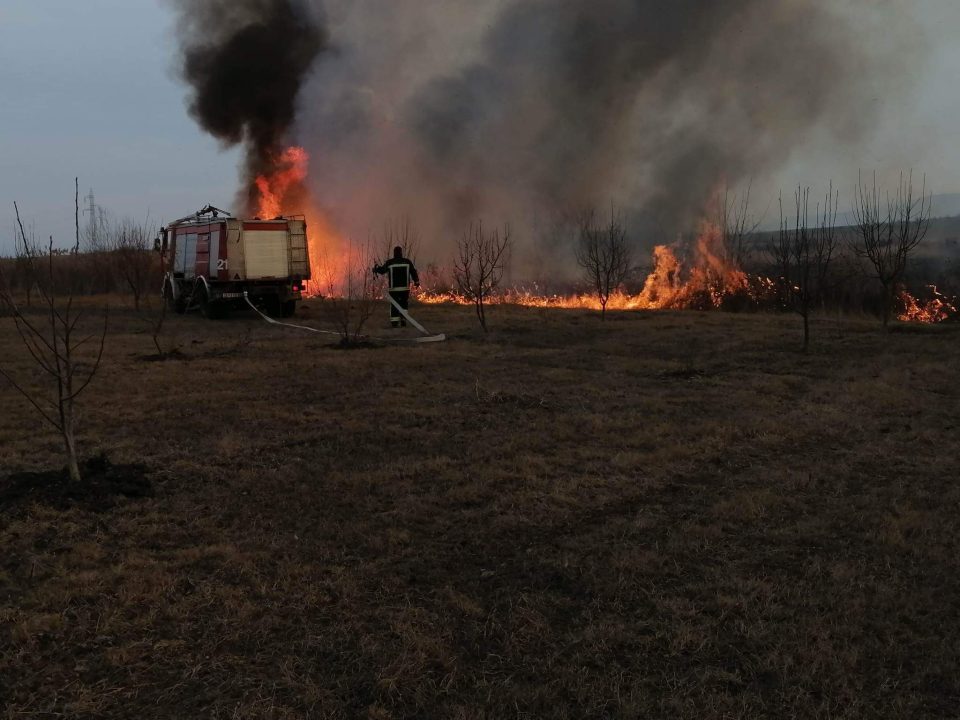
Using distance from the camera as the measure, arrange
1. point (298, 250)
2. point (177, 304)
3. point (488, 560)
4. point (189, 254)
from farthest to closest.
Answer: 1. point (177, 304)
2. point (189, 254)
3. point (298, 250)
4. point (488, 560)

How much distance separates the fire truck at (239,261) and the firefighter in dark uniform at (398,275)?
12.5 feet

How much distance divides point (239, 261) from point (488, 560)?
1474 cm

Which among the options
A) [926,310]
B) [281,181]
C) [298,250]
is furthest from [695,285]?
[281,181]

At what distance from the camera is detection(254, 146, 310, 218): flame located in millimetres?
26781

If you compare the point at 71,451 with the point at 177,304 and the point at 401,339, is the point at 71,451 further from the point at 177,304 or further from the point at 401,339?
the point at 177,304

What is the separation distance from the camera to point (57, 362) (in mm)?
4305

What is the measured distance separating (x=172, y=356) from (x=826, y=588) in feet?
34.0

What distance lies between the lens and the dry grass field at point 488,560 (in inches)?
106

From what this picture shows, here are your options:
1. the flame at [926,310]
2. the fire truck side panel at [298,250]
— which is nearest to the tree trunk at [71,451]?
the fire truck side panel at [298,250]

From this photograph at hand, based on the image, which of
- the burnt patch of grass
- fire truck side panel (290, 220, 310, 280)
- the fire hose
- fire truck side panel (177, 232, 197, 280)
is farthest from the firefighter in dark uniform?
the burnt patch of grass

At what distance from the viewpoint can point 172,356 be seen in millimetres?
11047

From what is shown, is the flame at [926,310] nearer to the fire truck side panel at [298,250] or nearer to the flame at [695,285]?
the flame at [695,285]

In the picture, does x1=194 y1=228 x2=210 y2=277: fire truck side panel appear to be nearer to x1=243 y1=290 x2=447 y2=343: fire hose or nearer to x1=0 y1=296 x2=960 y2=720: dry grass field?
x1=243 y1=290 x2=447 y2=343: fire hose

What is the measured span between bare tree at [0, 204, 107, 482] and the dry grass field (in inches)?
14.5
